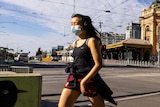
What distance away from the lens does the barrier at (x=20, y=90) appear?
4.48m

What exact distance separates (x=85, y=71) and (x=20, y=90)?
98cm

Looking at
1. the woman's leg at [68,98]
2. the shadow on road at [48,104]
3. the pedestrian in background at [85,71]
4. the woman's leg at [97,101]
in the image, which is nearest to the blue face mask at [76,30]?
the pedestrian in background at [85,71]

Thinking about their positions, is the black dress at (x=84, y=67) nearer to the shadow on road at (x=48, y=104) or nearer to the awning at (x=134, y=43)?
the shadow on road at (x=48, y=104)

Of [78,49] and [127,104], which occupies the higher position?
[78,49]

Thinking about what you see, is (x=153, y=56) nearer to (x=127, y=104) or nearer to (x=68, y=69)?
(x=127, y=104)

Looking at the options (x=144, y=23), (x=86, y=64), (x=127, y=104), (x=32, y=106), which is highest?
(x=144, y=23)

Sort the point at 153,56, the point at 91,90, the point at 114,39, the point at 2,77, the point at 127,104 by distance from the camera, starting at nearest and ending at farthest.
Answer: the point at 91,90 → the point at 2,77 → the point at 127,104 → the point at 153,56 → the point at 114,39

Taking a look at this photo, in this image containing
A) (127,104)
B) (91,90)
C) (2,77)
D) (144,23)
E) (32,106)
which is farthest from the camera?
(144,23)

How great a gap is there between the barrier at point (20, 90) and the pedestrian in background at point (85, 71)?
0.58 meters

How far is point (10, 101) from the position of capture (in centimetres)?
456

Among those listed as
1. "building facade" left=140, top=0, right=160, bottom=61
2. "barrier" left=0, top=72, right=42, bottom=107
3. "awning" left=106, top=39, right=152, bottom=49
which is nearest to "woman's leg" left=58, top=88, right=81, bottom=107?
"barrier" left=0, top=72, right=42, bottom=107

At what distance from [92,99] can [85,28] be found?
0.95 metres

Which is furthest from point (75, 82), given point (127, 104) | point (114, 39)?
point (114, 39)

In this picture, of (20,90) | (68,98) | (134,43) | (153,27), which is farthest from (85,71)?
(153,27)
